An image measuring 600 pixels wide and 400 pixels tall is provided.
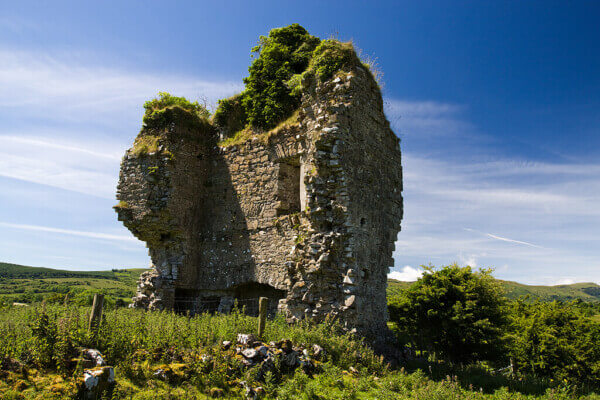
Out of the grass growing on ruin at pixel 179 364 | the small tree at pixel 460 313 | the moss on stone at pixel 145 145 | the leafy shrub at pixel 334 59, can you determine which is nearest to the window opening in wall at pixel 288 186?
the leafy shrub at pixel 334 59

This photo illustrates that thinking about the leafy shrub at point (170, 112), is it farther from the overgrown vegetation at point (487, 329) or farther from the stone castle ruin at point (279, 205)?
the overgrown vegetation at point (487, 329)

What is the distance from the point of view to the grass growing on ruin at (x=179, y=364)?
6.27 m

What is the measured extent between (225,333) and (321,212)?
404cm

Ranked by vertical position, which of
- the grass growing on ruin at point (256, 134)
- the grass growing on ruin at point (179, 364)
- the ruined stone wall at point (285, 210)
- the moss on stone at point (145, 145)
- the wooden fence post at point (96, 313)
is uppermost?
the grass growing on ruin at point (256, 134)

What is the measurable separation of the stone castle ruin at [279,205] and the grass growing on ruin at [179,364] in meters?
1.65

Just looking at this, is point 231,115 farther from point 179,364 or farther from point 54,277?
point 54,277

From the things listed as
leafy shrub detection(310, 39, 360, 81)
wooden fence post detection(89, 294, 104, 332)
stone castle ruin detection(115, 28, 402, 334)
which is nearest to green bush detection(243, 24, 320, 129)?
stone castle ruin detection(115, 28, 402, 334)

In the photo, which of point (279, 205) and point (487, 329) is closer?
point (279, 205)

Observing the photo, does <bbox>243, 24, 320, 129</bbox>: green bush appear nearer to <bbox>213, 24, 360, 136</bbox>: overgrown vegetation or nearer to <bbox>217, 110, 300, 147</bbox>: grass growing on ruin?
<bbox>213, 24, 360, 136</bbox>: overgrown vegetation

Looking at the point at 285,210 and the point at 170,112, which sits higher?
the point at 170,112

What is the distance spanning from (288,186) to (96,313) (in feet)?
22.3

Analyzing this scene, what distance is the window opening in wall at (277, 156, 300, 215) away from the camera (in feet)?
40.6

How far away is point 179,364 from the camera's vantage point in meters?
7.03

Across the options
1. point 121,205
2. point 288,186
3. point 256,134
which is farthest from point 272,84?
point 121,205
